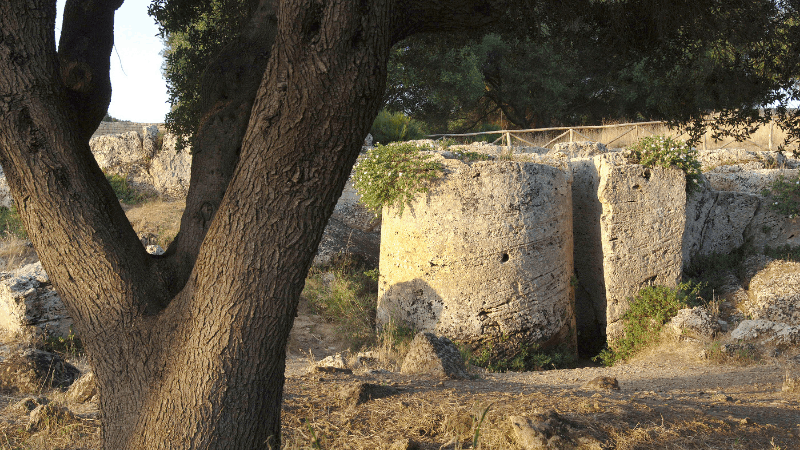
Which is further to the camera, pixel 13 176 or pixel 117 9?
pixel 117 9

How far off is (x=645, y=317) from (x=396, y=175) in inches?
151

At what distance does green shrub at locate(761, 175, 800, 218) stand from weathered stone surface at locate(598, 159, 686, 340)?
316cm

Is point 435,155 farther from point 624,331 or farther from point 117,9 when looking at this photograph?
→ point 117,9

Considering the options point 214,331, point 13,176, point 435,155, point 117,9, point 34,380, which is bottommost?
point 34,380

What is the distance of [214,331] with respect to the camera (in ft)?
9.86

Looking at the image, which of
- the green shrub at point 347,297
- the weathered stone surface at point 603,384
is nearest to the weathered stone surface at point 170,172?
the green shrub at point 347,297

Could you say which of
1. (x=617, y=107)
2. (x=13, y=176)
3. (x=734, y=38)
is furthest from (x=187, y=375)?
(x=617, y=107)

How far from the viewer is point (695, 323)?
7812mm

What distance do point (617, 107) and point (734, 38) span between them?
2164cm

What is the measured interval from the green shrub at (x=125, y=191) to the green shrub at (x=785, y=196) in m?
12.1

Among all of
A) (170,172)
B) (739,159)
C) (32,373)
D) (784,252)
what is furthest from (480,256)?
(739,159)

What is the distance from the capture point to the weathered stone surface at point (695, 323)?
7.77 m

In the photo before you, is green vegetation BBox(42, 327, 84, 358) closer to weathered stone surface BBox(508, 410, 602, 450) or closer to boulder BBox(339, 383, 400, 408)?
boulder BBox(339, 383, 400, 408)

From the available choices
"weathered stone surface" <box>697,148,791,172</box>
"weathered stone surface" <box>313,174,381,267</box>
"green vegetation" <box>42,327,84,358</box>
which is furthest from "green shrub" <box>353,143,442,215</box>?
"weathered stone surface" <box>697,148,791,172</box>
